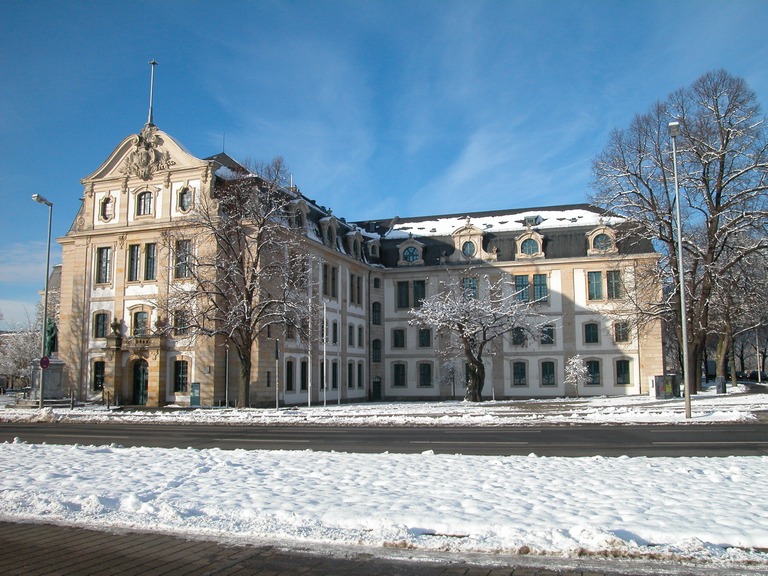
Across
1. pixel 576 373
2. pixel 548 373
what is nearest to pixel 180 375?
pixel 576 373

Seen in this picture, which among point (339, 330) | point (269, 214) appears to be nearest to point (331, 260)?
point (339, 330)

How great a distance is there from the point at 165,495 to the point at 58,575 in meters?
3.26

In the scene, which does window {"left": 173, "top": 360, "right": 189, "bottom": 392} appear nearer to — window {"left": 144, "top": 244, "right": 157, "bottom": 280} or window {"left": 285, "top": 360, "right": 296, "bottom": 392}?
window {"left": 285, "top": 360, "right": 296, "bottom": 392}

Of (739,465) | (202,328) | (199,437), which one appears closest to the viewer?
(739,465)

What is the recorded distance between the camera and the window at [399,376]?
5403 cm

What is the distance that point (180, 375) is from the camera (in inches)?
1567

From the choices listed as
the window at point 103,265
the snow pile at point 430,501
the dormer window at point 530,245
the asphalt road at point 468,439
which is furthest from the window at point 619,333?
the snow pile at point 430,501

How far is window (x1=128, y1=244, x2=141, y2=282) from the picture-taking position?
42469mm

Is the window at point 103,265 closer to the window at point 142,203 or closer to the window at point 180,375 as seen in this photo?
the window at point 142,203

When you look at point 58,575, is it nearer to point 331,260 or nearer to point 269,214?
point 269,214

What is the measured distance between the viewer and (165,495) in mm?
9352

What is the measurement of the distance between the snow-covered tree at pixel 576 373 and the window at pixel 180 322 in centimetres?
2697

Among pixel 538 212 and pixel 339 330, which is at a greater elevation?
pixel 538 212

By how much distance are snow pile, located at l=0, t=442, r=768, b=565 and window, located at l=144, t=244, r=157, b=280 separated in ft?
99.3
